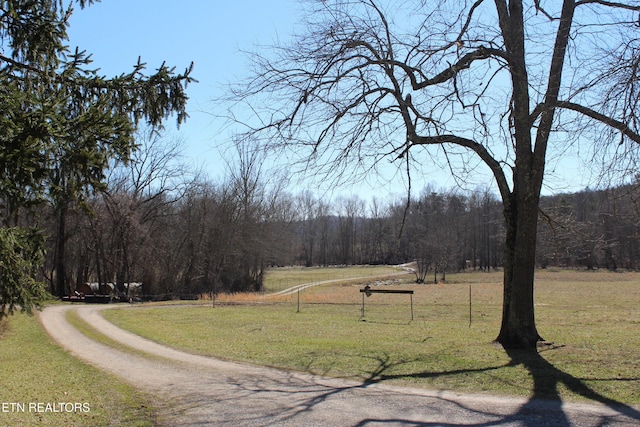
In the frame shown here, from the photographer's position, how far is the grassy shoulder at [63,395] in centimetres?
689

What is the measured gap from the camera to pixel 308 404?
7383 mm

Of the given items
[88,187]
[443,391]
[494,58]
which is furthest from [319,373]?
[494,58]

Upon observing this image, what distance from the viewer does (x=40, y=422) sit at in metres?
6.64

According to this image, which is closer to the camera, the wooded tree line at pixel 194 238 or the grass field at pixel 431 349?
the grass field at pixel 431 349

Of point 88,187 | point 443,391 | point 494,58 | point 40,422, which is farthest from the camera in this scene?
point 494,58

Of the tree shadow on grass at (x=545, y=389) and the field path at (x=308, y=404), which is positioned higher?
the tree shadow on grass at (x=545, y=389)

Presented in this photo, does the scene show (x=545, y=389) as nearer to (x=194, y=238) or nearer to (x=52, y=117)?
(x=52, y=117)

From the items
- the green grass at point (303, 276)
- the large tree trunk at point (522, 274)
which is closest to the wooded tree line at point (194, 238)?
the green grass at point (303, 276)

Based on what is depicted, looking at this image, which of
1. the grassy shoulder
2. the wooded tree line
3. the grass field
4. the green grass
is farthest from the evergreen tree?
the green grass

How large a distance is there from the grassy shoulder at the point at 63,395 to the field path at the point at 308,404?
0.39 m

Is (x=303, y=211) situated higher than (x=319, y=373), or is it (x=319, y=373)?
(x=303, y=211)

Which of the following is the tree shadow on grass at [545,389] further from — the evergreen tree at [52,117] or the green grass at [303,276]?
the green grass at [303,276]

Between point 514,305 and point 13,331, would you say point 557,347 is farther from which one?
point 13,331

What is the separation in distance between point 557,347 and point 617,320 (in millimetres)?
8677
